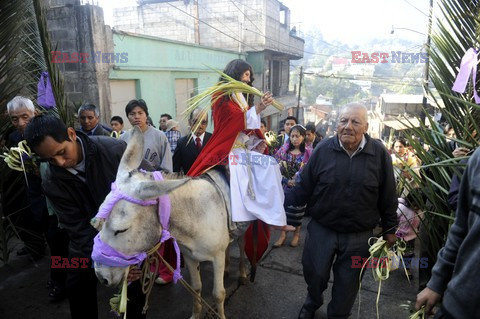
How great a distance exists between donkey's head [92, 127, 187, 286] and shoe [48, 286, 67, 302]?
187 centimetres

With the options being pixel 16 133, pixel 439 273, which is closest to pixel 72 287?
pixel 16 133

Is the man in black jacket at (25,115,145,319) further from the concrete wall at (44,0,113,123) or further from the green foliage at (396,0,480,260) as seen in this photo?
the concrete wall at (44,0,113,123)

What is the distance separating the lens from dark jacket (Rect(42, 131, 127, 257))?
2369 mm

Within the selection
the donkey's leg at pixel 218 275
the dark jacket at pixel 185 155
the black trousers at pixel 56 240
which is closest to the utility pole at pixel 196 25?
the dark jacket at pixel 185 155

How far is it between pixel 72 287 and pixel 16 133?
2.33m

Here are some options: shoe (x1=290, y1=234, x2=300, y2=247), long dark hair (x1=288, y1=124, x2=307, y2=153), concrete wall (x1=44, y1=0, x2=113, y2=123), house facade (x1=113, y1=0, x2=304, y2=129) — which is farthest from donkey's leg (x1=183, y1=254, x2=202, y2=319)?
house facade (x1=113, y1=0, x2=304, y2=129)

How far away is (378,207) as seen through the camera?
276 centimetres

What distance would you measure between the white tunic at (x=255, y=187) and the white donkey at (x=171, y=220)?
14 centimetres

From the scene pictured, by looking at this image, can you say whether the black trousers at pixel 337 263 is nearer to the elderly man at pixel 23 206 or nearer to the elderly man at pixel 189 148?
the elderly man at pixel 189 148

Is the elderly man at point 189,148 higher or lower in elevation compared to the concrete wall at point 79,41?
lower

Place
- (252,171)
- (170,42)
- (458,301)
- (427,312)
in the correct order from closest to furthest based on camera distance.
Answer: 1. (458,301)
2. (427,312)
3. (252,171)
4. (170,42)

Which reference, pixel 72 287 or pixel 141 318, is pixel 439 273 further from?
pixel 72 287

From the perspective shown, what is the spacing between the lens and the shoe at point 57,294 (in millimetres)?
3447

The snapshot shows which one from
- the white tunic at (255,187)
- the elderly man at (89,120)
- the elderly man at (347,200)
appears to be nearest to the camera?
the elderly man at (347,200)
